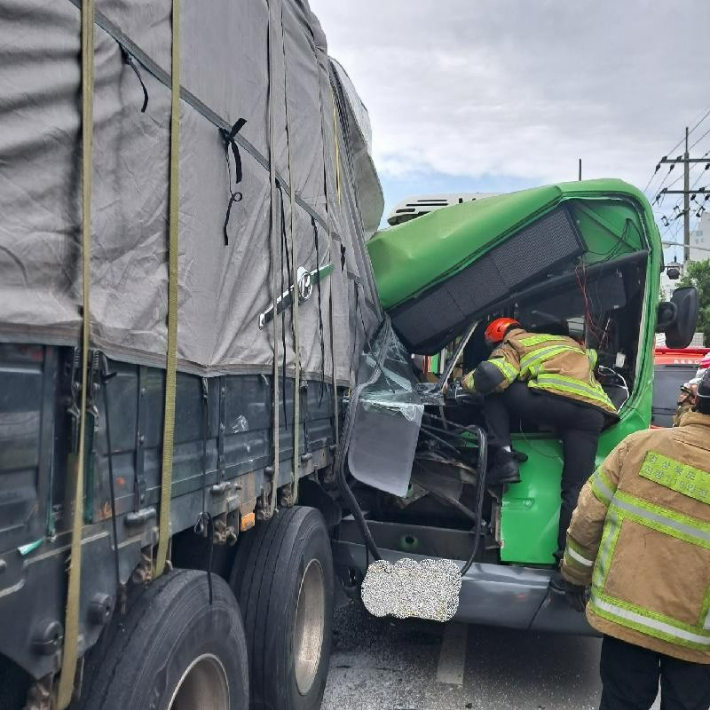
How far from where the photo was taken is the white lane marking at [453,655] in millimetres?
4512

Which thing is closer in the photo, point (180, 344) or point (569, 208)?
point (180, 344)

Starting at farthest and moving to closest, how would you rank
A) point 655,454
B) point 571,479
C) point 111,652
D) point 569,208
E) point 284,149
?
point 569,208
point 571,479
point 284,149
point 655,454
point 111,652

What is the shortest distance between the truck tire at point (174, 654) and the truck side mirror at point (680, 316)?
3.36 meters

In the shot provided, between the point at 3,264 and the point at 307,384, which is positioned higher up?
the point at 3,264

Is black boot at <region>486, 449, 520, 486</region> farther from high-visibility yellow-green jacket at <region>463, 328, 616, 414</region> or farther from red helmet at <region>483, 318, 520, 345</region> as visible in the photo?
red helmet at <region>483, 318, 520, 345</region>

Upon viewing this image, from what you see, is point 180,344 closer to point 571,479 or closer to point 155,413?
point 155,413

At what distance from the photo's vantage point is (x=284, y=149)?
11.3ft

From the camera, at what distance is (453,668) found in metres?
4.64

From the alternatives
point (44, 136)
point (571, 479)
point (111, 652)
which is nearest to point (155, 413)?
point (111, 652)

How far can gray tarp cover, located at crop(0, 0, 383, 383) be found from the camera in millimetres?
1611

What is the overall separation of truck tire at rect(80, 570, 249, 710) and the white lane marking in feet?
6.96

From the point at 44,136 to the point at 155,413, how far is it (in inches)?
31.1

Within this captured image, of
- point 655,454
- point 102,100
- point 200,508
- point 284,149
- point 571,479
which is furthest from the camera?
point 571,479

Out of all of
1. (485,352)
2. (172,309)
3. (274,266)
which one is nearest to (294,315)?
(274,266)
